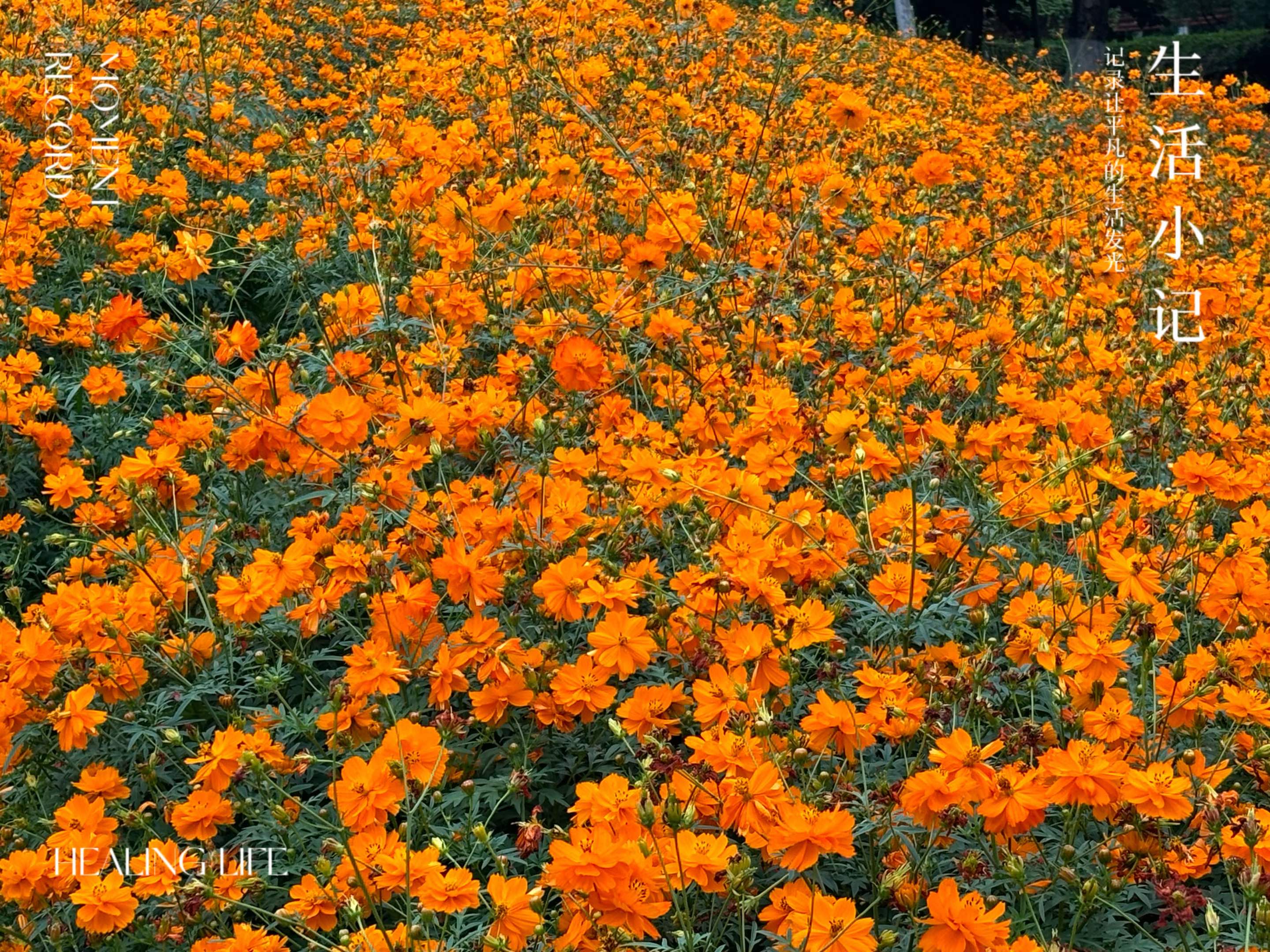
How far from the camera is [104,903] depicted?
5.68ft

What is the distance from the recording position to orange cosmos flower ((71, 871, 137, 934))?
5.64ft

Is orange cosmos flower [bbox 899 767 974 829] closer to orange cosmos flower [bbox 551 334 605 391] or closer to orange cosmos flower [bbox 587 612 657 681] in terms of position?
orange cosmos flower [bbox 587 612 657 681]

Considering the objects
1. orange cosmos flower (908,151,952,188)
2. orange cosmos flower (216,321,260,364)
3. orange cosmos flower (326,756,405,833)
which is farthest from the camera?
orange cosmos flower (908,151,952,188)

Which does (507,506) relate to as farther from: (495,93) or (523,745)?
(495,93)

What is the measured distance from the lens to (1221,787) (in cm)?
199

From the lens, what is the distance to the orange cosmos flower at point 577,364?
8.54 ft

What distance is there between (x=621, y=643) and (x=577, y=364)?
0.83 m

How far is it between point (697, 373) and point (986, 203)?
263 centimetres

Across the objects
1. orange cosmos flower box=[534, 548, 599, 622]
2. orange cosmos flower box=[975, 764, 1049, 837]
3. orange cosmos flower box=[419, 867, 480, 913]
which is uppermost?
orange cosmos flower box=[534, 548, 599, 622]

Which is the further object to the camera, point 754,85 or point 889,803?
point 754,85

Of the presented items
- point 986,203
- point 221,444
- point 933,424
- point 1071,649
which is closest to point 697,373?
point 933,424

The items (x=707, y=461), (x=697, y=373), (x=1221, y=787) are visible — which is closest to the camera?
(x=1221, y=787)

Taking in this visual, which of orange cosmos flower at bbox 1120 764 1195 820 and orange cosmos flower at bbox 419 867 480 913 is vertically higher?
orange cosmos flower at bbox 1120 764 1195 820

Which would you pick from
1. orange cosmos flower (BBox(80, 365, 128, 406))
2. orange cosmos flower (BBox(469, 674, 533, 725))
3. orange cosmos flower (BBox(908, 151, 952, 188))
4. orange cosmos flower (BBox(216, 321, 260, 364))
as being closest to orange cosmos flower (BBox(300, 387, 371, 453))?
orange cosmos flower (BBox(216, 321, 260, 364))
